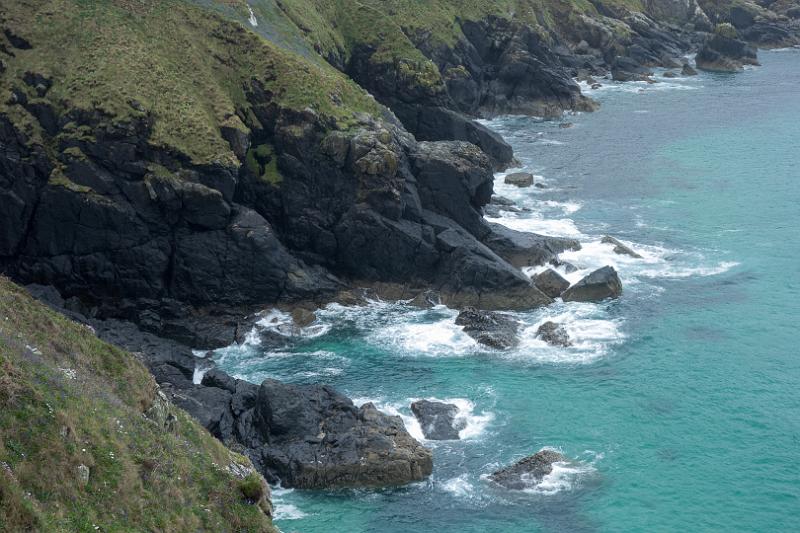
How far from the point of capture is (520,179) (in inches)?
4126

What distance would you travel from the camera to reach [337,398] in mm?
57375

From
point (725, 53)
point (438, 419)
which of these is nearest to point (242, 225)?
point (438, 419)

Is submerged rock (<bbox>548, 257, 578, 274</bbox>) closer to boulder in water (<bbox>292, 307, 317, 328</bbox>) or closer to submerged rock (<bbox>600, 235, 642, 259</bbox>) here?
submerged rock (<bbox>600, 235, 642, 259</bbox>)

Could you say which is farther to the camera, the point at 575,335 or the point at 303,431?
the point at 575,335

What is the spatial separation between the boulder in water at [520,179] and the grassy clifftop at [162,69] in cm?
2332

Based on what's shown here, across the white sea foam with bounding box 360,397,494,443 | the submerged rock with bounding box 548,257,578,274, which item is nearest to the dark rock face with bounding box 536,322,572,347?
the white sea foam with bounding box 360,397,494,443

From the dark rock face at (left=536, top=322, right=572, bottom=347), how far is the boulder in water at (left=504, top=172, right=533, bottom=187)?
37.5m

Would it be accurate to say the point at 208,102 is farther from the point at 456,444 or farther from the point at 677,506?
the point at 677,506

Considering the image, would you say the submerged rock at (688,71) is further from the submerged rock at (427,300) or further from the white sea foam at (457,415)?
the white sea foam at (457,415)

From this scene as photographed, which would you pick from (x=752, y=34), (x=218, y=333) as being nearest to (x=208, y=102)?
(x=218, y=333)

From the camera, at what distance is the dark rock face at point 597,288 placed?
7562 cm

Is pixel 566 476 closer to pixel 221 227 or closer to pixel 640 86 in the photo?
pixel 221 227

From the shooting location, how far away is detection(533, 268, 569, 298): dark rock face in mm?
77250

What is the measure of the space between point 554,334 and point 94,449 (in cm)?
4023
